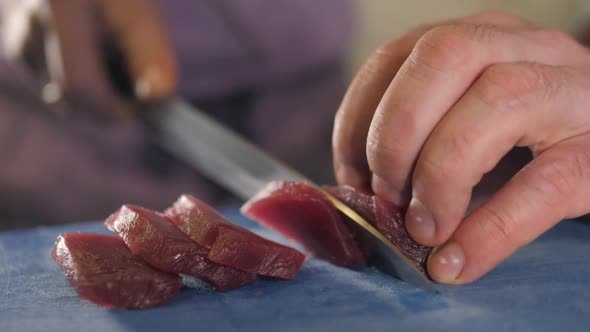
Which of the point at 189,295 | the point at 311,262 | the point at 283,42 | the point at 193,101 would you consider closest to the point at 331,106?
the point at 283,42

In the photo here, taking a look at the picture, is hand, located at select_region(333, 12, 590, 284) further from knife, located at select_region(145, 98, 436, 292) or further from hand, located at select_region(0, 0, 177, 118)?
hand, located at select_region(0, 0, 177, 118)

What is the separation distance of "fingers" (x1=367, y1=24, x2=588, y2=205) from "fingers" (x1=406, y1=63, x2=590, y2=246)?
0.03m

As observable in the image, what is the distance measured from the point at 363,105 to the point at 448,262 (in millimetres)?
435

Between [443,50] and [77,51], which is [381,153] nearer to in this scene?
[443,50]

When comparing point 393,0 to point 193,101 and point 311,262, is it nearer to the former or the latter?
point 193,101

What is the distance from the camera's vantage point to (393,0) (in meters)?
5.76

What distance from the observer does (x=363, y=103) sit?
165cm

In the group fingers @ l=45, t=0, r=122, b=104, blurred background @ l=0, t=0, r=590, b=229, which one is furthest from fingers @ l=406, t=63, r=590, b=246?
blurred background @ l=0, t=0, r=590, b=229

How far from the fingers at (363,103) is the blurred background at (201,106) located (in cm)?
234

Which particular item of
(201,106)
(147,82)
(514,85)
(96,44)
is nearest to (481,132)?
(514,85)

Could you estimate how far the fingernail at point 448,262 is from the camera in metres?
1.44

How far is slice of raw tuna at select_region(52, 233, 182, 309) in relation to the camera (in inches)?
54.2

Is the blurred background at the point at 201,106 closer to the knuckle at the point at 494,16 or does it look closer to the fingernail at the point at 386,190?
the knuckle at the point at 494,16

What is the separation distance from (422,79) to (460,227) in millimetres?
325
